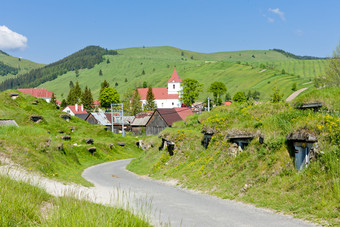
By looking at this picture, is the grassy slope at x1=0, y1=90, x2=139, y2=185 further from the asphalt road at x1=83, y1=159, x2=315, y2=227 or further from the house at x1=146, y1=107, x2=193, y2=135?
the house at x1=146, y1=107, x2=193, y2=135

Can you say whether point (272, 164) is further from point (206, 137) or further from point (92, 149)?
point (92, 149)

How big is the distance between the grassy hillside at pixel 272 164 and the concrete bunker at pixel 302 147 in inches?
10.9

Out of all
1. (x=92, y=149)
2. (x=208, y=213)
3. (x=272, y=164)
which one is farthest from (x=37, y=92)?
(x=208, y=213)

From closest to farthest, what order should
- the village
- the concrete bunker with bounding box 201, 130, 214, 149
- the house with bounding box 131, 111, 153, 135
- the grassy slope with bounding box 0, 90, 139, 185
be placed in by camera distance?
the grassy slope with bounding box 0, 90, 139, 185 < the concrete bunker with bounding box 201, 130, 214, 149 < the village < the house with bounding box 131, 111, 153, 135

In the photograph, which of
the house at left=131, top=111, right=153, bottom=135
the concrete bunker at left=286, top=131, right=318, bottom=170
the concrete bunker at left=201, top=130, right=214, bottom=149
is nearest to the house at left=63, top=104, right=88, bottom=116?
the house at left=131, top=111, right=153, bottom=135

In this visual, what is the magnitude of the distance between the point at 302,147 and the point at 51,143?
28184 mm

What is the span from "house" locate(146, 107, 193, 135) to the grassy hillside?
54.9 m

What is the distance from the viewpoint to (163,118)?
8381 cm

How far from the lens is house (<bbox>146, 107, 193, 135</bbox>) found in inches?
3296

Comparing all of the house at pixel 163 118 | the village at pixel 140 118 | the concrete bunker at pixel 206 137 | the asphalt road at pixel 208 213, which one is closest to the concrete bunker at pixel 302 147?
the asphalt road at pixel 208 213

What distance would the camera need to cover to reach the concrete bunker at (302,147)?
1463cm

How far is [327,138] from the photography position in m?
14.6

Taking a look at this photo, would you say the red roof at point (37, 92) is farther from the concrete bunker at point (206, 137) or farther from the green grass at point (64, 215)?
the green grass at point (64, 215)

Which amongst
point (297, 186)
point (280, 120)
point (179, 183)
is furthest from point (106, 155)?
point (297, 186)
